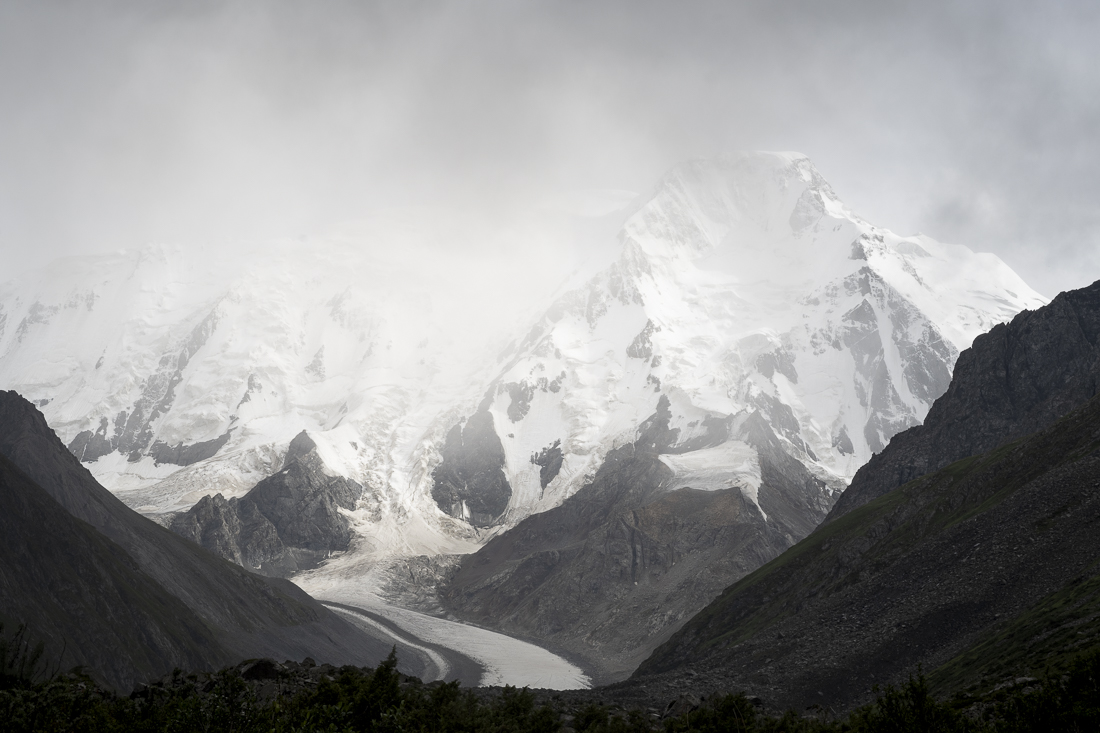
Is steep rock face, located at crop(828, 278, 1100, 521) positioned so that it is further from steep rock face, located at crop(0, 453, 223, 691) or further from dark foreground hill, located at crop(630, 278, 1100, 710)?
steep rock face, located at crop(0, 453, 223, 691)

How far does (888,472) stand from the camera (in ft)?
495

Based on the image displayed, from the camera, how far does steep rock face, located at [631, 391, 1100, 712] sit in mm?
54344

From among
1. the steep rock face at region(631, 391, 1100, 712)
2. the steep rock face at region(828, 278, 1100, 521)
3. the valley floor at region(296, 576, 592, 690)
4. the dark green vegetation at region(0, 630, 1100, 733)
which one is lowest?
the valley floor at region(296, 576, 592, 690)

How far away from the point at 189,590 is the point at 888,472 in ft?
410

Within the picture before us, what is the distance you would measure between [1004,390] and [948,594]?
8814cm

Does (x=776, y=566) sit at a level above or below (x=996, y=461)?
below

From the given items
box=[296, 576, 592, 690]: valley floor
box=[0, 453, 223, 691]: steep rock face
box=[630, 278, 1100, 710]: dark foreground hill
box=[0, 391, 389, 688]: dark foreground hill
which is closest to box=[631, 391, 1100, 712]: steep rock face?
box=[630, 278, 1100, 710]: dark foreground hill

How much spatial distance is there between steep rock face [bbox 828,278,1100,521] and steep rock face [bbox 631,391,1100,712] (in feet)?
127

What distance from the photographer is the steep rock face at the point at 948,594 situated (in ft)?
178

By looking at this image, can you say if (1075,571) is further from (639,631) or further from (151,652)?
(639,631)

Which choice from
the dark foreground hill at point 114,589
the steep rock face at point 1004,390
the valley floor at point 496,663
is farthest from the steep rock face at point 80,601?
the steep rock face at point 1004,390

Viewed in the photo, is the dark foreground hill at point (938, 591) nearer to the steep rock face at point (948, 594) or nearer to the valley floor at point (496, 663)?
the steep rock face at point (948, 594)

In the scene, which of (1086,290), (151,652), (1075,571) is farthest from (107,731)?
(1086,290)

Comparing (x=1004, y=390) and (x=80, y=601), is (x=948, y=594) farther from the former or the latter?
(x=1004, y=390)
